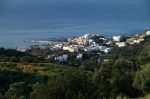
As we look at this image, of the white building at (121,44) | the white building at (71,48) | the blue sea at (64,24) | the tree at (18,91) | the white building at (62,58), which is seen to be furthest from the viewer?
the blue sea at (64,24)

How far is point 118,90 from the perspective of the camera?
1156cm

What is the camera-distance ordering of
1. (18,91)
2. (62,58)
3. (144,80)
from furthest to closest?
(62,58) < (18,91) < (144,80)

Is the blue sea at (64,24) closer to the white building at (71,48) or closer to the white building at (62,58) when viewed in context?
the white building at (71,48)

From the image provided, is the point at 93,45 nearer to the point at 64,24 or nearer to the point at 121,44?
the point at 121,44

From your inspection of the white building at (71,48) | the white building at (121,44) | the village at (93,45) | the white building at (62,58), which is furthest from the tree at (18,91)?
the white building at (121,44)

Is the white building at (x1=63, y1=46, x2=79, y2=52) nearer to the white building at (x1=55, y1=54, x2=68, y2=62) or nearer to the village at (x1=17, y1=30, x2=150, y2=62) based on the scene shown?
the village at (x1=17, y1=30, x2=150, y2=62)

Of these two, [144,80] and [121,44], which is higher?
[121,44]

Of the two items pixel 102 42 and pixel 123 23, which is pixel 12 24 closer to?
pixel 123 23

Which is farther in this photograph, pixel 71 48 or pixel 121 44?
pixel 71 48

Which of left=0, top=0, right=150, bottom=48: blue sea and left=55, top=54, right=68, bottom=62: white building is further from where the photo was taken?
left=0, top=0, right=150, bottom=48: blue sea

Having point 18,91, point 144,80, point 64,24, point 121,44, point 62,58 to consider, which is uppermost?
point 64,24

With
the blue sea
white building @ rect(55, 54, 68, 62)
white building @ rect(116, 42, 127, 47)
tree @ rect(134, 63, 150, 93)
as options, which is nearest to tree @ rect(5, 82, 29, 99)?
tree @ rect(134, 63, 150, 93)

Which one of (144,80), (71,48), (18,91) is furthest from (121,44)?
(144,80)

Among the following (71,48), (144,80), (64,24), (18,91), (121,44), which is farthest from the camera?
(64,24)
